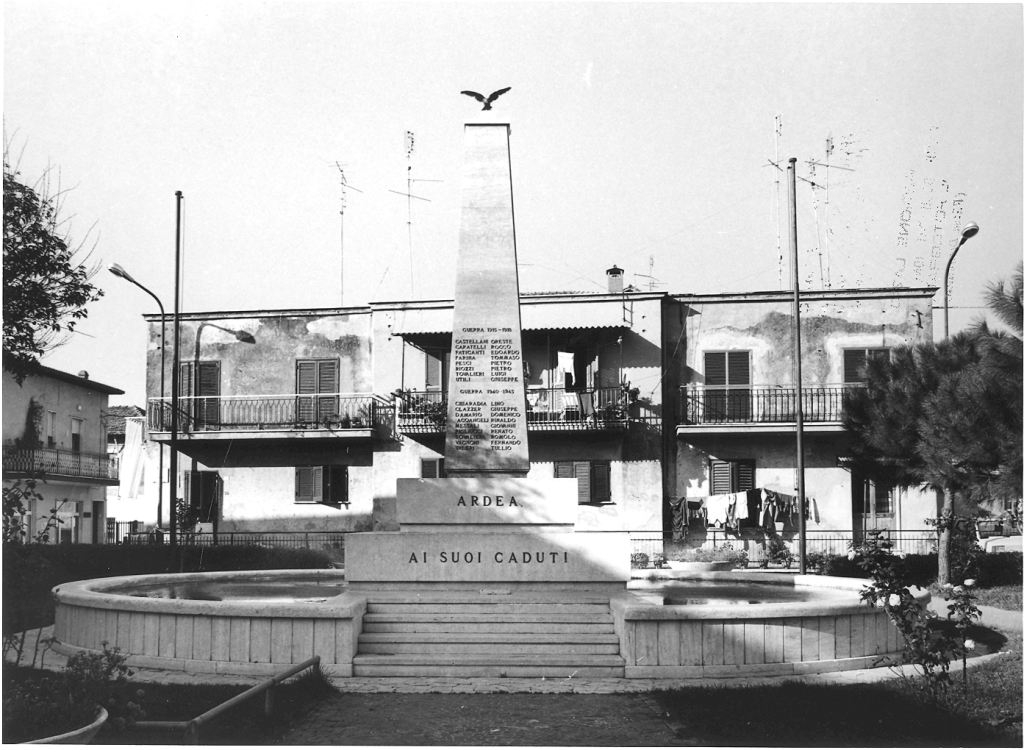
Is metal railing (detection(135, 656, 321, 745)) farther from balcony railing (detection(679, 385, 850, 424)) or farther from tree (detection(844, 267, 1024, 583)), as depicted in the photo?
balcony railing (detection(679, 385, 850, 424))

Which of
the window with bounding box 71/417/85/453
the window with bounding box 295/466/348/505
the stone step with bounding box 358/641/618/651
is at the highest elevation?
the window with bounding box 71/417/85/453

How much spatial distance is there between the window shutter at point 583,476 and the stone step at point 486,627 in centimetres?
1763

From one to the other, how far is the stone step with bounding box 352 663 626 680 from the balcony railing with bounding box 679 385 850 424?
19.0 metres

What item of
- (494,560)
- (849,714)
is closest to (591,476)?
(494,560)

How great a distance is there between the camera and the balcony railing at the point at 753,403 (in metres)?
28.2

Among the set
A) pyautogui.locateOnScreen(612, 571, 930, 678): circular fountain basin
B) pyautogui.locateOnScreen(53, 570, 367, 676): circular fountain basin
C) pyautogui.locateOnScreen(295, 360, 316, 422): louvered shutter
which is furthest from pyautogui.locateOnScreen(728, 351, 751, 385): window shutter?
pyautogui.locateOnScreen(53, 570, 367, 676): circular fountain basin

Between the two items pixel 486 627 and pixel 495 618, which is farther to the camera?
pixel 495 618

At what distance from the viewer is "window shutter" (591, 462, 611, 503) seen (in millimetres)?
28297

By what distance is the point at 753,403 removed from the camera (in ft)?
93.4

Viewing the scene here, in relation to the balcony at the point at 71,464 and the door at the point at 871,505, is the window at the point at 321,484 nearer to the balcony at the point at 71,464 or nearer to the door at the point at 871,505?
the balcony at the point at 71,464

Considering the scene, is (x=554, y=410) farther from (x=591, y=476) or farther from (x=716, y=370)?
(x=716, y=370)

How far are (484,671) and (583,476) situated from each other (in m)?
18.8

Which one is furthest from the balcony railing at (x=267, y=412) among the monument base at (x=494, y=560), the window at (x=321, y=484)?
the monument base at (x=494, y=560)

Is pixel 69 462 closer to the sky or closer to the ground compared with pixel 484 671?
closer to the sky
